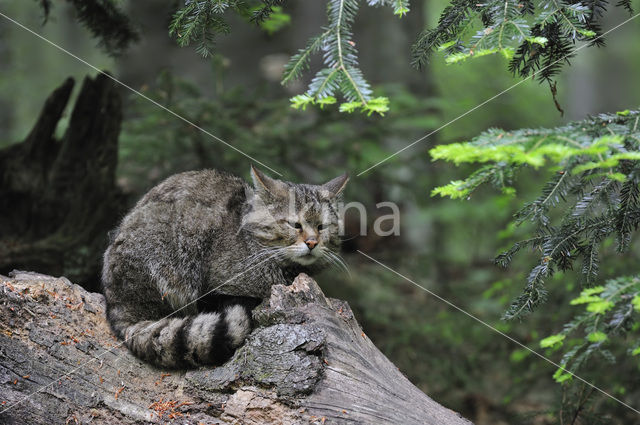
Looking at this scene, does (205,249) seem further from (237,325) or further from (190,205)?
(237,325)

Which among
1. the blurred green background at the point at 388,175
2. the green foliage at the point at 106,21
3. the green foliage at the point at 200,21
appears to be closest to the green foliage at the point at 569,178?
the blurred green background at the point at 388,175

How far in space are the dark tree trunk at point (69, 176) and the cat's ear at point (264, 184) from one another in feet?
6.54

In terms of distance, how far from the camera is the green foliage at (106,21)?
456cm

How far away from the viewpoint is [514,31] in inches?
103

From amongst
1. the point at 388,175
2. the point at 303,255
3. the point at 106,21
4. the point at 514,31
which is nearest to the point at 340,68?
the point at 514,31

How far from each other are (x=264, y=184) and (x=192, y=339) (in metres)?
1.31

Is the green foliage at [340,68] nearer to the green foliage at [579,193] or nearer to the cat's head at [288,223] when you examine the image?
the green foliage at [579,193]

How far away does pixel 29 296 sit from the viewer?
333 cm

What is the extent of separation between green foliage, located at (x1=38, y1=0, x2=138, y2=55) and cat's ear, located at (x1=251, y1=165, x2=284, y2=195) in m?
1.97

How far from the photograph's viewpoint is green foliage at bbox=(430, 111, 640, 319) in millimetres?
2197

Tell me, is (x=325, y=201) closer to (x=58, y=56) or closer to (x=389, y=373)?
(x=389, y=373)

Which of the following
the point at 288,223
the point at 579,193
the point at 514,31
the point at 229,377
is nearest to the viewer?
the point at 514,31

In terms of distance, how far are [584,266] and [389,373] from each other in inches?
51.0

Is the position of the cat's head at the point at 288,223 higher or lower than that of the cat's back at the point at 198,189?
lower
